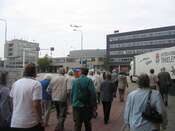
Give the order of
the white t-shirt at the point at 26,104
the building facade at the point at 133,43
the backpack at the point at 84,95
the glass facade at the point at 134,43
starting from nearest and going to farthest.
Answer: the white t-shirt at the point at 26,104 < the backpack at the point at 84,95 < the glass facade at the point at 134,43 < the building facade at the point at 133,43

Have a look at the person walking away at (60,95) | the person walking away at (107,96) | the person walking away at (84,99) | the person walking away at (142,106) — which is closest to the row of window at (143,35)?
the person walking away at (107,96)

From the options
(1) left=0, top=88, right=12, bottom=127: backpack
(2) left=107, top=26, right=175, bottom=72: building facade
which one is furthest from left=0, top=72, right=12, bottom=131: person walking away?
(2) left=107, top=26, right=175, bottom=72: building facade

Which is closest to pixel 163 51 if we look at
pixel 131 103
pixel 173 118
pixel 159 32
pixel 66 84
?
pixel 173 118

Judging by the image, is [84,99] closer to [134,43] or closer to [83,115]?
[83,115]

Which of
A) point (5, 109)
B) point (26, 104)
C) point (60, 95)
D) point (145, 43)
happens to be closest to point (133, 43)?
point (145, 43)

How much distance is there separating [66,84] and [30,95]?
12.3 feet

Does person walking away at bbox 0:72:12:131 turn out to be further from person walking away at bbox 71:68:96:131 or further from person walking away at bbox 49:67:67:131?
person walking away at bbox 49:67:67:131

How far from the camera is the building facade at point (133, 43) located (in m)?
102

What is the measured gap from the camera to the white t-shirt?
4496 millimetres

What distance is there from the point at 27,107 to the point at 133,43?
111 meters

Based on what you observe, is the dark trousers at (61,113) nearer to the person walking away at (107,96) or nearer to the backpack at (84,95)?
the backpack at (84,95)

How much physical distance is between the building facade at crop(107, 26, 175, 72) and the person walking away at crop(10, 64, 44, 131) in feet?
323

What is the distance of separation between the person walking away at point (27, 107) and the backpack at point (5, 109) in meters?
0.75

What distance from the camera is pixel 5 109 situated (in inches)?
209
